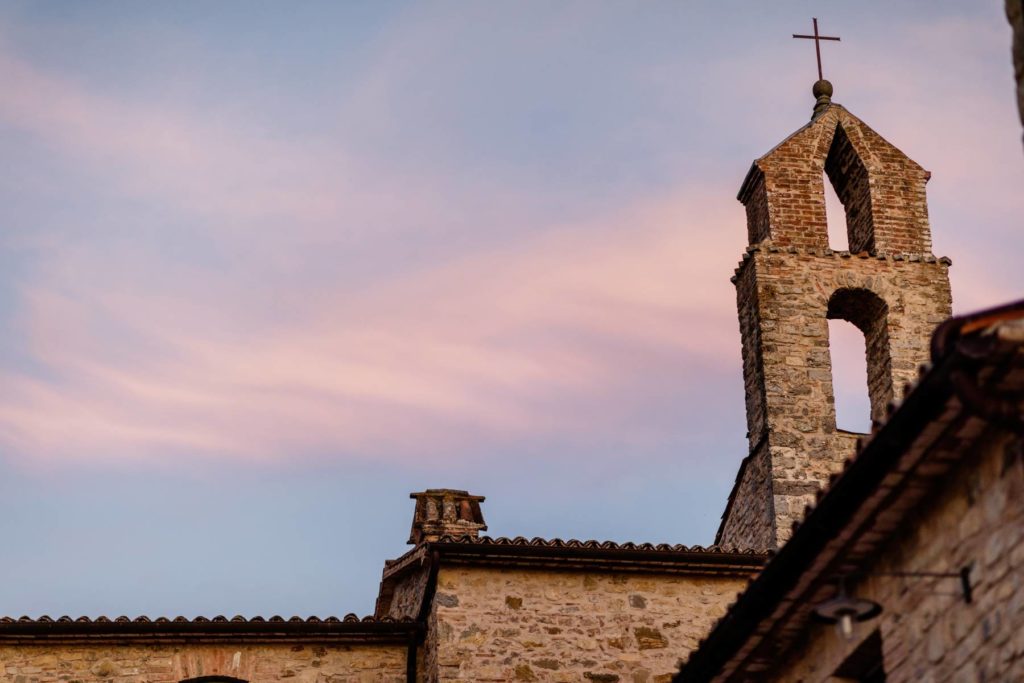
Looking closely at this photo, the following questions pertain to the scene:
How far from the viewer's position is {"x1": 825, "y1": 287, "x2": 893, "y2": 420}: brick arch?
19812mm

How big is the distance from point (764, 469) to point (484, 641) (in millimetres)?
5048

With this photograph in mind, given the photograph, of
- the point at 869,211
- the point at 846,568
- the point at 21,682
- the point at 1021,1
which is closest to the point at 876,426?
the point at 846,568

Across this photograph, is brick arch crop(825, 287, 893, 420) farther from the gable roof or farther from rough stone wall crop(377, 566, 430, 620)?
the gable roof

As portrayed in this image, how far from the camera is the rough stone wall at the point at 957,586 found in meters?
7.30

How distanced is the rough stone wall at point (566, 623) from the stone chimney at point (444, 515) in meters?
2.68

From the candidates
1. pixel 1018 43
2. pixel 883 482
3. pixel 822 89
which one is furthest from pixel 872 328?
pixel 1018 43

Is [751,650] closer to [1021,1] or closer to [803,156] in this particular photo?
[1021,1]

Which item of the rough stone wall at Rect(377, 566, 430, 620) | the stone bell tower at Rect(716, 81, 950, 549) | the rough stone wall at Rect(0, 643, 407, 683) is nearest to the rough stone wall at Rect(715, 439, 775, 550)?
the stone bell tower at Rect(716, 81, 950, 549)

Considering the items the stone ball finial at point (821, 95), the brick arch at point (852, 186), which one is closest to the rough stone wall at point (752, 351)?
the brick arch at point (852, 186)

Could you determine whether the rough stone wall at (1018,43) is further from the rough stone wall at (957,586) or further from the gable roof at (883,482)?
the rough stone wall at (957,586)

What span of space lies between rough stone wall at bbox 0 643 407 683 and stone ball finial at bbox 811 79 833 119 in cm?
1012

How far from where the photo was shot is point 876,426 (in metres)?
8.15

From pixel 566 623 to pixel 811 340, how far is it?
19.3ft

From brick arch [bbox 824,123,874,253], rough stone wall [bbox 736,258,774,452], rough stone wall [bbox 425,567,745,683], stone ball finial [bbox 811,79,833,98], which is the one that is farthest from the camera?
stone ball finial [bbox 811,79,833,98]
